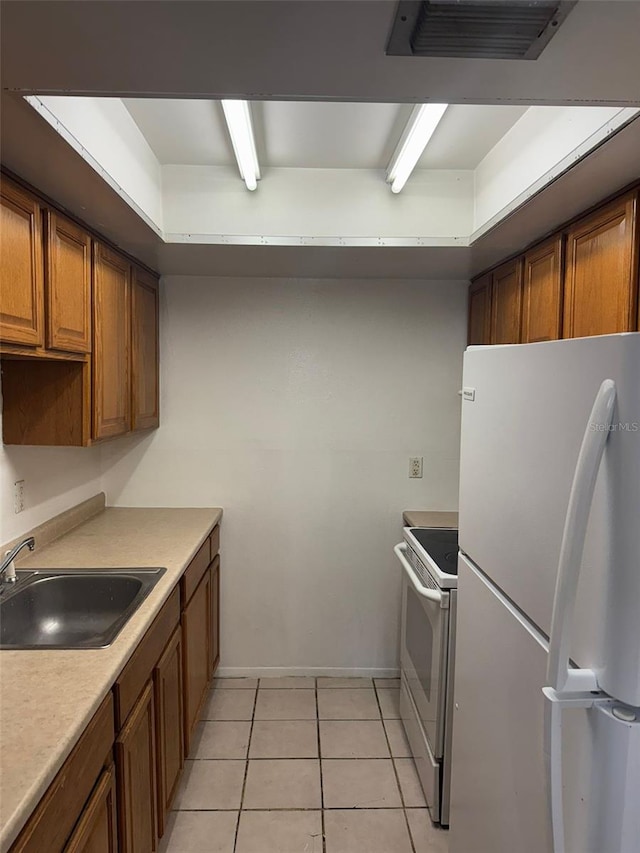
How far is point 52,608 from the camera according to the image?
1.89 metres

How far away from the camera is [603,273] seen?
1.63 meters

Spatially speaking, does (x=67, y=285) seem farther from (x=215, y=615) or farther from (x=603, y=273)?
(x=215, y=615)

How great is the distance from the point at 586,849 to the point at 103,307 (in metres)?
2.11

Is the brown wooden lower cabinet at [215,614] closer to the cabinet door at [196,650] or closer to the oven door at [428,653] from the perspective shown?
the cabinet door at [196,650]

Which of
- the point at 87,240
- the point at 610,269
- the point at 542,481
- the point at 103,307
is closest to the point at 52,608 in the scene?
the point at 103,307

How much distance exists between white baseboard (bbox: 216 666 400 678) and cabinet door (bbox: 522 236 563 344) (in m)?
2.00

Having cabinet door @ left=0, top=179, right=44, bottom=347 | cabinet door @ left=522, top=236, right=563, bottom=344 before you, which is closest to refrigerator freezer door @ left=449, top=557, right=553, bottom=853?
cabinet door @ left=522, top=236, right=563, bottom=344

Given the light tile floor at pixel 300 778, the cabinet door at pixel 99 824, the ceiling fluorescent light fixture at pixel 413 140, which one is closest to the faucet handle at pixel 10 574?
the cabinet door at pixel 99 824

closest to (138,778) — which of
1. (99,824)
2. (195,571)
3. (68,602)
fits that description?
(99,824)

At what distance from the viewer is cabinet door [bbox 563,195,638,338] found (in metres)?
1.51

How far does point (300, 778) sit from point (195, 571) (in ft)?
3.13

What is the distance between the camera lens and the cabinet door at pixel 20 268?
4.76 feet

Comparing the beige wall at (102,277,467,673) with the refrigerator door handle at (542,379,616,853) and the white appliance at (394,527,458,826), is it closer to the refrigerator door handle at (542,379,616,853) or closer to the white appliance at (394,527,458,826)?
the white appliance at (394,527,458,826)

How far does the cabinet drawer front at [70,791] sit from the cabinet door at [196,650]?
2.79ft
